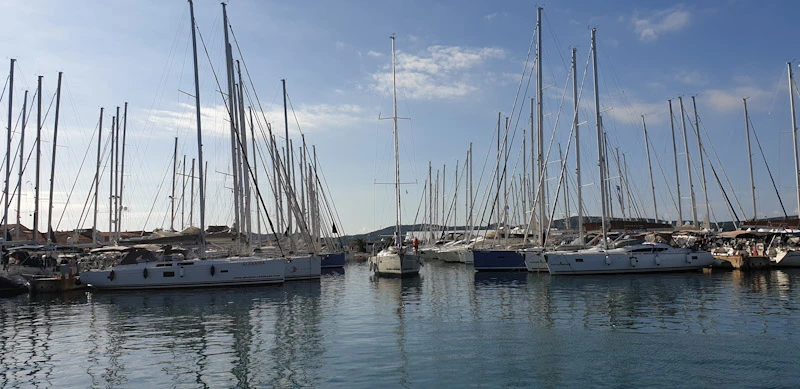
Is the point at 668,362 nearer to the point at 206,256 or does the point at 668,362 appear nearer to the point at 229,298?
the point at 229,298

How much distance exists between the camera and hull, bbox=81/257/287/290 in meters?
35.8

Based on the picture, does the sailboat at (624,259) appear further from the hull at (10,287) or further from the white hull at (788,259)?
the hull at (10,287)

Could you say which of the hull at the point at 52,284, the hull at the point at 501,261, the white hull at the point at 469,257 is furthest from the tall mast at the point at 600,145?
the hull at the point at 52,284

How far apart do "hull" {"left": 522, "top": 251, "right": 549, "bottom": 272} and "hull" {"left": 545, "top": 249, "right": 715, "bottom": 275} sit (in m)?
2.31

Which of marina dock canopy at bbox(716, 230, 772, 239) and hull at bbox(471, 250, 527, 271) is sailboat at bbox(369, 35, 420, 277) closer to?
hull at bbox(471, 250, 527, 271)

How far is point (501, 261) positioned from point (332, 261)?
18.3m

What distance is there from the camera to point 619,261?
40531mm

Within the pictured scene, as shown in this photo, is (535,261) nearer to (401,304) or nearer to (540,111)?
(540,111)

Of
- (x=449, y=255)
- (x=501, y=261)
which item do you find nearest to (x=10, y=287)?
(x=501, y=261)

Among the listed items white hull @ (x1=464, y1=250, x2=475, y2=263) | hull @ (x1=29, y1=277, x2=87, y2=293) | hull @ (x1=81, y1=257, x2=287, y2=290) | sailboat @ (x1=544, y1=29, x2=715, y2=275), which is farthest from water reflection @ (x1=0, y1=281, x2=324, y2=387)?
white hull @ (x1=464, y1=250, x2=475, y2=263)

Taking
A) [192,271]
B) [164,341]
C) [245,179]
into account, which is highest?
[245,179]

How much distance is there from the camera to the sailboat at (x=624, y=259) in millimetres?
40500

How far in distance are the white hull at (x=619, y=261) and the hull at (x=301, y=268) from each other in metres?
15.8

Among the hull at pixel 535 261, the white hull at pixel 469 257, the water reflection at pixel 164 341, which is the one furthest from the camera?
the white hull at pixel 469 257
